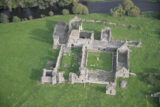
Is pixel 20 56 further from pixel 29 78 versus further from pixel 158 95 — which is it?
pixel 158 95

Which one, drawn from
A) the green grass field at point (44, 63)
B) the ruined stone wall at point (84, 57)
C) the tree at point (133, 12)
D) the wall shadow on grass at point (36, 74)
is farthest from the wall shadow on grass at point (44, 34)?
the tree at point (133, 12)

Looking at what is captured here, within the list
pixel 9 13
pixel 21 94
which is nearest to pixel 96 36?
pixel 21 94

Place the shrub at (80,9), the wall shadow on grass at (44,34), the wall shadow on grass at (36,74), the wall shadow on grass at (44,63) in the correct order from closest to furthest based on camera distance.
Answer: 1. the wall shadow on grass at (36,74)
2. the wall shadow on grass at (44,63)
3. the wall shadow on grass at (44,34)
4. the shrub at (80,9)

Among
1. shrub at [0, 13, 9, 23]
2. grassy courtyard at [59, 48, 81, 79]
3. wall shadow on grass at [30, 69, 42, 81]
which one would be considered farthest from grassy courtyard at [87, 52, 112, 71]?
shrub at [0, 13, 9, 23]

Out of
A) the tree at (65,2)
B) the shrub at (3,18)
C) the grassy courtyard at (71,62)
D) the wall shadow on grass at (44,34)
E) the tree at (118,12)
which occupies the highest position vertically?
the tree at (65,2)

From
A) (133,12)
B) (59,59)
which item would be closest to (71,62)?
(59,59)

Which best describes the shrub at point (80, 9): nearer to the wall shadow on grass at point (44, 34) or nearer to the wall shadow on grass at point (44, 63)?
the wall shadow on grass at point (44, 34)

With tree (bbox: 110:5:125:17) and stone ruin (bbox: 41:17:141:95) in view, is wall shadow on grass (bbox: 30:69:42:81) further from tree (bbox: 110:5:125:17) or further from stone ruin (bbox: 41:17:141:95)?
tree (bbox: 110:5:125:17)
